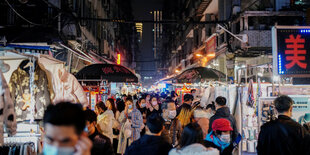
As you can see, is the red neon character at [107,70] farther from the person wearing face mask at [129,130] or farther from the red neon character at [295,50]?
the red neon character at [295,50]

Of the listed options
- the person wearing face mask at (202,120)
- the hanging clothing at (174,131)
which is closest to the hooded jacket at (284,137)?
A: the hanging clothing at (174,131)

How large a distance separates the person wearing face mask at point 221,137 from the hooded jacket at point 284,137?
616mm

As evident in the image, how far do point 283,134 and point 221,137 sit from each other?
956 millimetres

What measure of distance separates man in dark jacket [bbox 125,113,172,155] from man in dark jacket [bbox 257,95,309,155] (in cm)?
169

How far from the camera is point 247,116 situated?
7.60 m

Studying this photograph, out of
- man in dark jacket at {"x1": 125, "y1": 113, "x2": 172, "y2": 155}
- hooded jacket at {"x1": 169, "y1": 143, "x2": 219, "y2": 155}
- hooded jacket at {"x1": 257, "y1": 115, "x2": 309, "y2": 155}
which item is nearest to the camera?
hooded jacket at {"x1": 169, "y1": 143, "x2": 219, "y2": 155}

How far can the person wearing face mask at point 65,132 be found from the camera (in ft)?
6.24

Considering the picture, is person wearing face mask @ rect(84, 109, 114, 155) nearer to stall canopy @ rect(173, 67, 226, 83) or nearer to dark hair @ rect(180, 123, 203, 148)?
dark hair @ rect(180, 123, 203, 148)

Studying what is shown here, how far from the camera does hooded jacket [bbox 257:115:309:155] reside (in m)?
4.45

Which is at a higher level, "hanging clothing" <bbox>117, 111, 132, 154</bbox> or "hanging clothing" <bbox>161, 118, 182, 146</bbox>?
"hanging clothing" <bbox>161, 118, 182, 146</bbox>

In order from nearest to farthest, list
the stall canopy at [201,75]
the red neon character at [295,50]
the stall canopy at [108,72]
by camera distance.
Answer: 1. the red neon character at [295,50]
2. the stall canopy at [108,72]
3. the stall canopy at [201,75]

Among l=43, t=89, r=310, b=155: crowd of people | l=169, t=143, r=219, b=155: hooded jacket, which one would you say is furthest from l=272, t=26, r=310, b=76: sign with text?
l=169, t=143, r=219, b=155: hooded jacket

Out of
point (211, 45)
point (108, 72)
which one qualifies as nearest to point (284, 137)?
point (108, 72)

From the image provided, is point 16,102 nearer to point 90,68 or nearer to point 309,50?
point 90,68
